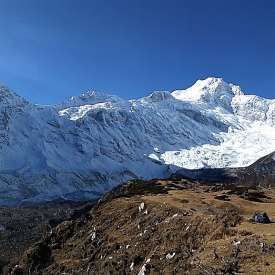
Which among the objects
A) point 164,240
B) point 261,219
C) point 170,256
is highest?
point 261,219

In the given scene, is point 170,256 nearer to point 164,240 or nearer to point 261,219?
point 164,240

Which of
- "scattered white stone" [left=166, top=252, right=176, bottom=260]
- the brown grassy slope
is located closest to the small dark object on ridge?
the brown grassy slope

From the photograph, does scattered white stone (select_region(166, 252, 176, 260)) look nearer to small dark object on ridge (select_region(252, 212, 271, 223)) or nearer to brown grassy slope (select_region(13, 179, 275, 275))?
brown grassy slope (select_region(13, 179, 275, 275))

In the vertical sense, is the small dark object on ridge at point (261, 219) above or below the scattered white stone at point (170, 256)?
above

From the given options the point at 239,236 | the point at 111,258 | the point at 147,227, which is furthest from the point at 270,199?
the point at 239,236

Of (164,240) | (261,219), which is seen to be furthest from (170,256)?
(261,219)

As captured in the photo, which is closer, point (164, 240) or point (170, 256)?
point (170, 256)

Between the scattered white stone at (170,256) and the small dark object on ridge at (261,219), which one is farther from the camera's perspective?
the small dark object on ridge at (261,219)

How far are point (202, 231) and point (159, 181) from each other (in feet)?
247

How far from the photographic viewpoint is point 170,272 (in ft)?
184

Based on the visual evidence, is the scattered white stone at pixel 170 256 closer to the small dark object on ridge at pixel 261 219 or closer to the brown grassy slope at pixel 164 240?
the brown grassy slope at pixel 164 240

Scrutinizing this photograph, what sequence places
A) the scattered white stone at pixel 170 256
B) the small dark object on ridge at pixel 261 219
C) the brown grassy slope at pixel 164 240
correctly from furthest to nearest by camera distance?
1. the small dark object on ridge at pixel 261 219
2. the scattered white stone at pixel 170 256
3. the brown grassy slope at pixel 164 240

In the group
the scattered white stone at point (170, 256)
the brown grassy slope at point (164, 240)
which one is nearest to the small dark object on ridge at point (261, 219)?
the brown grassy slope at point (164, 240)

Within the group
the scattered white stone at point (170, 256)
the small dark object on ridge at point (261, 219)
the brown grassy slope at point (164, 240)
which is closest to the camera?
the brown grassy slope at point (164, 240)
